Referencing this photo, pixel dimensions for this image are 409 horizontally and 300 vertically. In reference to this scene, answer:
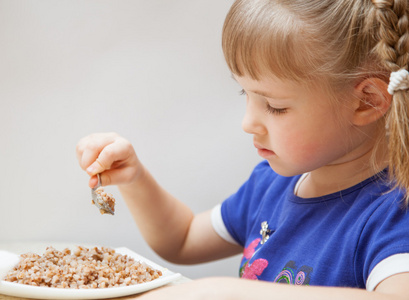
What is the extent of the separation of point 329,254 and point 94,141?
0.47 metres

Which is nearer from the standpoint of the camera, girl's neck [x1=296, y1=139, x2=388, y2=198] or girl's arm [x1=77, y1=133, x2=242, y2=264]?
girl's neck [x1=296, y1=139, x2=388, y2=198]

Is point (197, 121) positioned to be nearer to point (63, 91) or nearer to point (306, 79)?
point (63, 91)

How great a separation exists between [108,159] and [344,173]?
0.42 meters

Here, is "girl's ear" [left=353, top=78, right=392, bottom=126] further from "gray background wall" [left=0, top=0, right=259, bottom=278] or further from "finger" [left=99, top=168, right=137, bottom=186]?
"gray background wall" [left=0, top=0, right=259, bottom=278]

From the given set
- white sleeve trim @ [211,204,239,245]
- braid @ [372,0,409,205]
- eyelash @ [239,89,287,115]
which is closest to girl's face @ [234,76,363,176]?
eyelash @ [239,89,287,115]

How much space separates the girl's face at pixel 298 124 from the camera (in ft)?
2.57

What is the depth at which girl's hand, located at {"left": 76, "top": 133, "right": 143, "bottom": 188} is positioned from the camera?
971 millimetres

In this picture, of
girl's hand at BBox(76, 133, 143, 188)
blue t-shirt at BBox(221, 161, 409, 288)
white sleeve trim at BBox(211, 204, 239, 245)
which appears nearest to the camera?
blue t-shirt at BBox(221, 161, 409, 288)

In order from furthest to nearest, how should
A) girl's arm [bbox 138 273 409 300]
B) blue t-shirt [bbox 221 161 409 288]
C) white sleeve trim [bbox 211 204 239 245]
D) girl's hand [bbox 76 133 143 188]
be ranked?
1. white sleeve trim [bbox 211 204 239 245]
2. girl's hand [bbox 76 133 143 188]
3. blue t-shirt [bbox 221 161 409 288]
4. girl's arm [bbox 138 273 409 300]

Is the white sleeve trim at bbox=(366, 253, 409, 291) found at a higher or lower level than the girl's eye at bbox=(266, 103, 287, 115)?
lower

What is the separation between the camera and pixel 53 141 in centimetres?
122

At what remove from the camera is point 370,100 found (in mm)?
792

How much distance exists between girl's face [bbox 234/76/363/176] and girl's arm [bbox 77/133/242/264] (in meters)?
0.30

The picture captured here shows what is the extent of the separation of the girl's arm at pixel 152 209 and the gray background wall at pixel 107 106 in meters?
0.16
